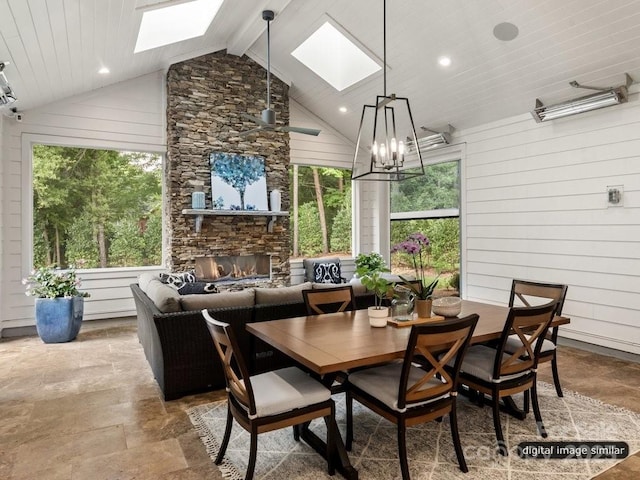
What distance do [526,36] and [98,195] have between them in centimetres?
604

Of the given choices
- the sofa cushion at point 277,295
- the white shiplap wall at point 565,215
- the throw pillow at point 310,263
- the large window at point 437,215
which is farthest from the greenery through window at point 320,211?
the sofa cushion at point 277,295

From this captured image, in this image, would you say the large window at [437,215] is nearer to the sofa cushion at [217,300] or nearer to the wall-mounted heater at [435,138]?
the wall-mounted heater at [435,138]

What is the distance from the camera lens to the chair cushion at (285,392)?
7.27ft

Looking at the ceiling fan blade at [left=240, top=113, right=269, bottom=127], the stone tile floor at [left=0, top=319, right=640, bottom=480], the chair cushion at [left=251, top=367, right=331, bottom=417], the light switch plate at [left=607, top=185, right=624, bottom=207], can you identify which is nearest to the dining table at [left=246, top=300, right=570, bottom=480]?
the chair cushion at [left=251, top=367, right=331, bottom=417]

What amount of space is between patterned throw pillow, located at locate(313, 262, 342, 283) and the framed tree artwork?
1.45 metres

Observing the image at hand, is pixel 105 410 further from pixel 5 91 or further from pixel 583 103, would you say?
pixel 583 103

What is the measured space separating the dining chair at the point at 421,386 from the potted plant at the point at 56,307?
13.9ft

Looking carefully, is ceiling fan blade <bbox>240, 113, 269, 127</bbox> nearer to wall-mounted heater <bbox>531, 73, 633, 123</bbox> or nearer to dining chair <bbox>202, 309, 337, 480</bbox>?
dining chair <bbox>202, 309, 337, 480</bbox>

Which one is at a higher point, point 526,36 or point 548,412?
point 526,36

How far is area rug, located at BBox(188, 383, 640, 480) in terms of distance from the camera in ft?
7.83

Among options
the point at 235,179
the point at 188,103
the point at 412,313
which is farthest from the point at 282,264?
the point at 412,313

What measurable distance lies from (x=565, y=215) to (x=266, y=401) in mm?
4344

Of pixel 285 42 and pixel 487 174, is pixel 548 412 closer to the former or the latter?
pixel 487 174

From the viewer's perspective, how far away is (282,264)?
7.35 meters
